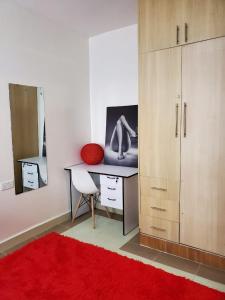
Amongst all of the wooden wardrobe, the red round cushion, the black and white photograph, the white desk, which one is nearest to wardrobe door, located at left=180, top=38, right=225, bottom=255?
the wooden wardrobe

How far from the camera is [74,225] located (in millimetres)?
3293

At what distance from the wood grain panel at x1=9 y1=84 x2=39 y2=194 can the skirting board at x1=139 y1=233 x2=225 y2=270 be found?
158cm

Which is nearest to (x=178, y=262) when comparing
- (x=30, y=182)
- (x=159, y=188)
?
(x=159, y=188)

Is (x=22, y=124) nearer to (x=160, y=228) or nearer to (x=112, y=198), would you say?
(x=112, y=198)

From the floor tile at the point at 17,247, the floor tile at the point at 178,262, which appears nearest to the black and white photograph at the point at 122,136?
the floor tile at the point at 178,262

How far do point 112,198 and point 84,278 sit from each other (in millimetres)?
1064

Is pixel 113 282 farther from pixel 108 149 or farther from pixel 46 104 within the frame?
pixel 46 104

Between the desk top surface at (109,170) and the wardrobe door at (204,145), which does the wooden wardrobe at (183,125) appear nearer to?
the wardrobe door at (204,145)

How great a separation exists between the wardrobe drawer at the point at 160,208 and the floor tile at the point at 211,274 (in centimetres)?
49

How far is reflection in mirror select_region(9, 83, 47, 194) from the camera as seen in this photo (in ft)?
9.07

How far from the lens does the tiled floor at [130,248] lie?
2186 mm

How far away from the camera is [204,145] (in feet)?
7.25

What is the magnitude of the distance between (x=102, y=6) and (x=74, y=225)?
2.73 m

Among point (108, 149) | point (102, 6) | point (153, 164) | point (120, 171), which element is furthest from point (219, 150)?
point (102, 6)
